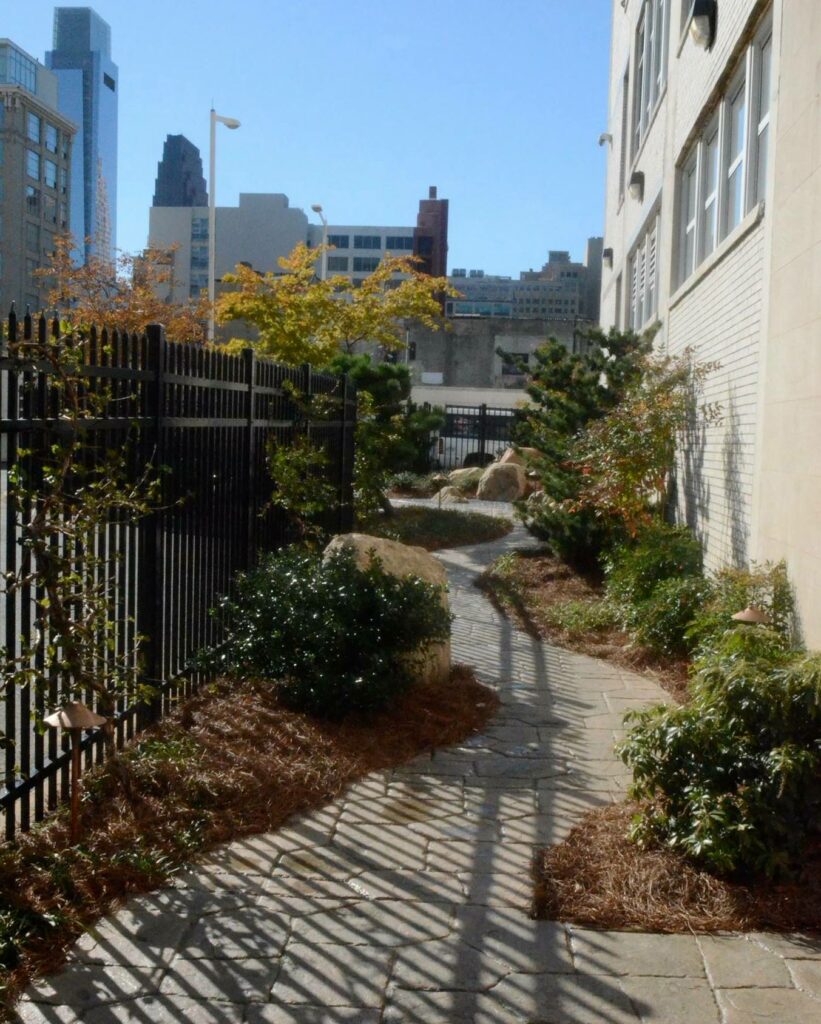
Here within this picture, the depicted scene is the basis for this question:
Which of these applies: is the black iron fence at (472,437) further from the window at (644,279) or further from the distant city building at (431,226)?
the distant city building at (431,226)

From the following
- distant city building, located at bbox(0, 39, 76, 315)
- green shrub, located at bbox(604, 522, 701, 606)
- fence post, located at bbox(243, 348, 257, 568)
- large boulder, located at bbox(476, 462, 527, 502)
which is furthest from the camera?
distant city building, located at bbox(0, 39, 76, 315)

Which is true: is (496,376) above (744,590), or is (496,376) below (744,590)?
above

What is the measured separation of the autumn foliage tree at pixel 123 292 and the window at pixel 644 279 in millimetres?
12306

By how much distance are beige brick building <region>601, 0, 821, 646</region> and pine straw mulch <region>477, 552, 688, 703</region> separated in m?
1.08

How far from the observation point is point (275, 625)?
23.1ft

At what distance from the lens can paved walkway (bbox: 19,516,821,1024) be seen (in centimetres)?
365

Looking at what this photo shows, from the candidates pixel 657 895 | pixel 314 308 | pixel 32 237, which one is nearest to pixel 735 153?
pixel 657 895

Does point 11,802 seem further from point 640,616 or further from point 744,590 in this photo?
point 640,616

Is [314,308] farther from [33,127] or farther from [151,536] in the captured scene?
[33,127]

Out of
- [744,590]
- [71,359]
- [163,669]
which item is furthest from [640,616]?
[71,359]

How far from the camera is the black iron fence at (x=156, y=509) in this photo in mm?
4605

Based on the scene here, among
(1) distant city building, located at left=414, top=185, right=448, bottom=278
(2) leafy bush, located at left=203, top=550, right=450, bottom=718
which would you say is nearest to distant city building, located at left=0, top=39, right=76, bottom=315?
(1) distant city building, located at left=414, top=185, right=448, bottom=278

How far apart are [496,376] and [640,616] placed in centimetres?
4853

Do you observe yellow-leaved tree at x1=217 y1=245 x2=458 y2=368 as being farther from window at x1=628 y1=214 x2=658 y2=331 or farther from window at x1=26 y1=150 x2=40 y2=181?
window at x1=26 y1=150 x2=40 y2=181
